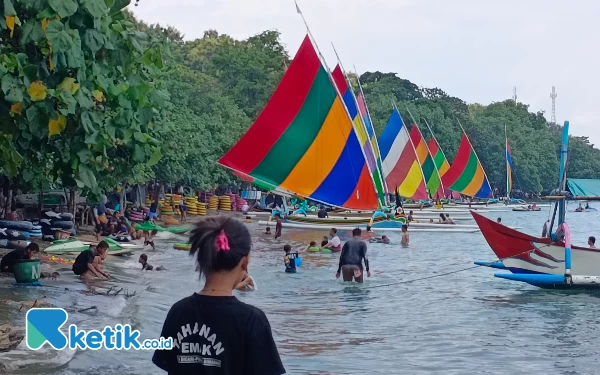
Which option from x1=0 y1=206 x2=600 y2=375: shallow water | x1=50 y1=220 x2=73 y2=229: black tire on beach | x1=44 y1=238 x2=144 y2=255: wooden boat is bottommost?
x1=0 y1=206 x2=600 y2=375: shallow water

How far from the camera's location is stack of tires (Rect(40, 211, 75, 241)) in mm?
24328

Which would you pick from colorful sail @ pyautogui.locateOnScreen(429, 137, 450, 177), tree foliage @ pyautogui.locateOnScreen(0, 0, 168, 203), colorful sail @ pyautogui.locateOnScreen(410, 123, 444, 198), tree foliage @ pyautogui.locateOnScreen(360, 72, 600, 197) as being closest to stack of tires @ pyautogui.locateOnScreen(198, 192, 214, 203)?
colorful sail @ pyautogui.locateOnScreen(410, 123, 444, 198)

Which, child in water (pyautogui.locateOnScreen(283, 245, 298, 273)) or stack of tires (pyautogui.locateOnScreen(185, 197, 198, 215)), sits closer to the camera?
child in water (pyautogui.locateOnScreen(283, 245, 298, 273))

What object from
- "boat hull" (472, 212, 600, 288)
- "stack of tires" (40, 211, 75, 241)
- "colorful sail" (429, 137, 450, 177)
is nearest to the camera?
"boat hull" (472, 212, 600, 288)

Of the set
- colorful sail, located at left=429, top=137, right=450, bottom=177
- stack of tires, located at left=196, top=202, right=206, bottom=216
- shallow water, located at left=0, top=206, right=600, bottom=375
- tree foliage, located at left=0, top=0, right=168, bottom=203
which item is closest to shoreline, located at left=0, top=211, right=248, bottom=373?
shallow water, located at left=0, top=206, right=600, bottom=375

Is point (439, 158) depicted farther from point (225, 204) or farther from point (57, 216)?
point (57, 216)

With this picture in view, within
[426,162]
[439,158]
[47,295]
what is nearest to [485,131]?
[439,158]

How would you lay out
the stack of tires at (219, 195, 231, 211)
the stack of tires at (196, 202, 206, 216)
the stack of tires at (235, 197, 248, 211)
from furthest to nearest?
the stack of tires at (235, 197, 248, 211) → the stack of tires at (219, 195, 231, 211) → the stack of tires at (196, 202, 206, 216)

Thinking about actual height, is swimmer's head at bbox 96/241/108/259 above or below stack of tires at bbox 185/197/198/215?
below

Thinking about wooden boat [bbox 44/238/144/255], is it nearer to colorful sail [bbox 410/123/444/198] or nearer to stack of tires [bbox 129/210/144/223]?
stack of tires [bbox 129/210/144/223]

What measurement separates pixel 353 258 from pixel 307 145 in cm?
668

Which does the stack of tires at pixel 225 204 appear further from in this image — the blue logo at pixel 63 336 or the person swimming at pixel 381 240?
the blue logo at pixel 63 336

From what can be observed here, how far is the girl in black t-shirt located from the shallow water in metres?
3.17

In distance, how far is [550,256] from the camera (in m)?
17.5
